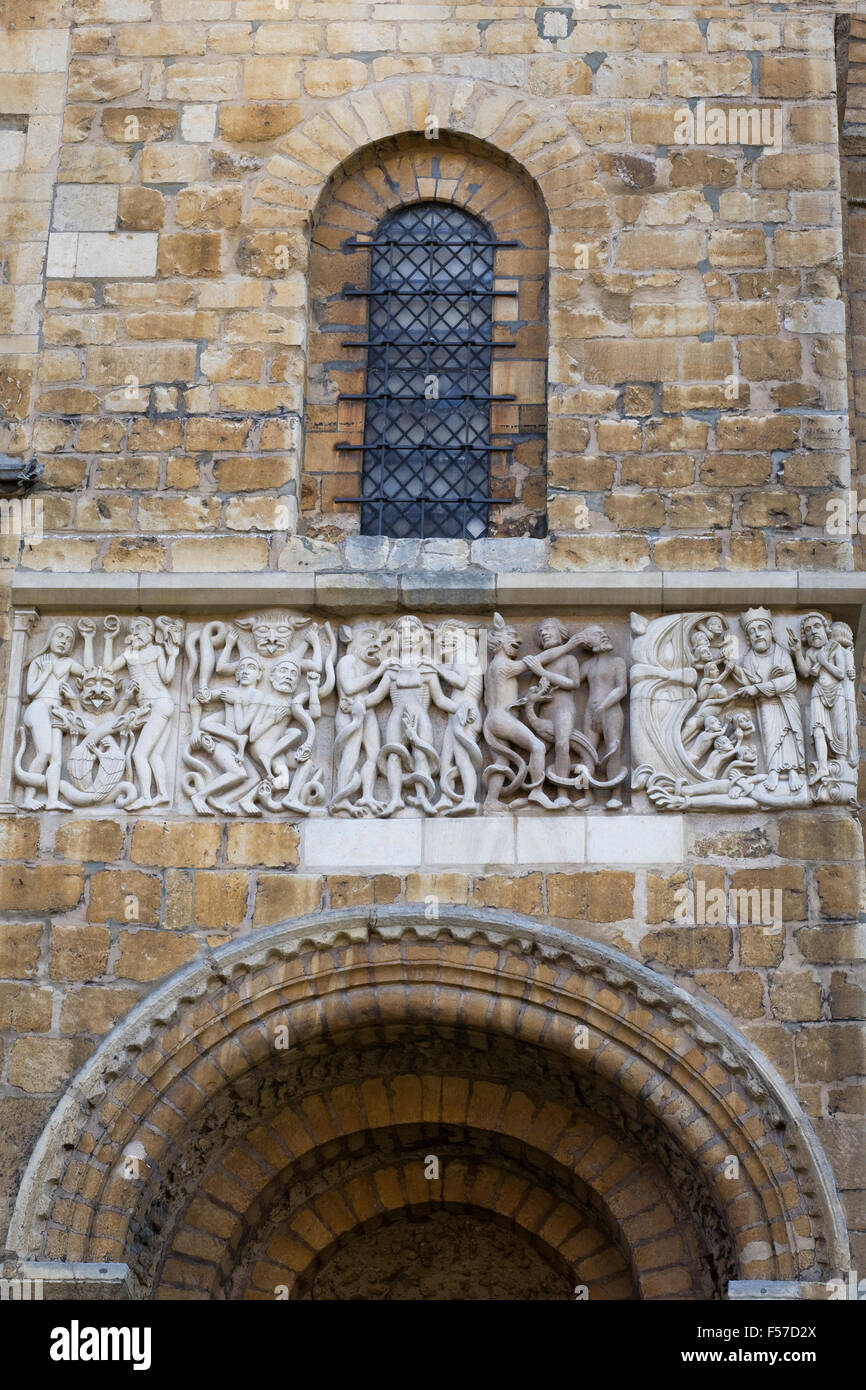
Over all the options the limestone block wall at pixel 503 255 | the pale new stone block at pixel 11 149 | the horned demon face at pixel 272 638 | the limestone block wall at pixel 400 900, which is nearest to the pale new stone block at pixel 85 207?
the limestone block wall at pixel 503 255

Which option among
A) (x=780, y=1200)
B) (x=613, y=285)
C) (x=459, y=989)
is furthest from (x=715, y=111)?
(x=780, y=1200)

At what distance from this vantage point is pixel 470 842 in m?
8.90

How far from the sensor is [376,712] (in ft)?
30.1

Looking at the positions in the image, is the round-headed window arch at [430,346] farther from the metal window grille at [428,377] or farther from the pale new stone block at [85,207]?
the pale new stone block at [85,207]

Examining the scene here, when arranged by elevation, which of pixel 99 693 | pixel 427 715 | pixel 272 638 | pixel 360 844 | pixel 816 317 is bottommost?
pixel 360 844

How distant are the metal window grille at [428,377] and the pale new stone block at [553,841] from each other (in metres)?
1.51

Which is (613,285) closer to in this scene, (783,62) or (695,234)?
(695,234)

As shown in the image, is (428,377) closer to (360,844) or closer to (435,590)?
(435,590)

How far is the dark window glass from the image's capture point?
9812 mm

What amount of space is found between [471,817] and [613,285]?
2.60 meters

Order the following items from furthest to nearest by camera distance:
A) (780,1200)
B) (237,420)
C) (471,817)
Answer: (237,420)
(471,817)
(780,1200)

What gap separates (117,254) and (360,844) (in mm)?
3061

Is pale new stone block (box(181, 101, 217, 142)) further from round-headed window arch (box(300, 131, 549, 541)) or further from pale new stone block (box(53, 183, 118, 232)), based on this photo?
round-headed window arch (box(300, 131, 549, 541))

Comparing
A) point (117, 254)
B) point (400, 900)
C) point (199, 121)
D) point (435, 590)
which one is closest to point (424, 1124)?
point (400, 900)
